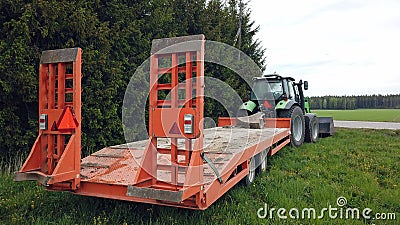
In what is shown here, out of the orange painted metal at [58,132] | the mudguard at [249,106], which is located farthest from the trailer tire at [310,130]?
the orange painted metal at [58,132]

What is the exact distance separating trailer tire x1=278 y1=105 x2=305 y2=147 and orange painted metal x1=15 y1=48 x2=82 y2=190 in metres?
5.60

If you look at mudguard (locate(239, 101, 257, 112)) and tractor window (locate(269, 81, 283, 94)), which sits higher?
tractor window (locate(269, 81, 283, 94))

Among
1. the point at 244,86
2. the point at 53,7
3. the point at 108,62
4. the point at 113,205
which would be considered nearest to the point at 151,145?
the point at 113,205

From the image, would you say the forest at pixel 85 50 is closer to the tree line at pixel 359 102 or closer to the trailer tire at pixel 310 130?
the trailer tire at pixel 310 130

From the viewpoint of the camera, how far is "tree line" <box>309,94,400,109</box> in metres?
40.5

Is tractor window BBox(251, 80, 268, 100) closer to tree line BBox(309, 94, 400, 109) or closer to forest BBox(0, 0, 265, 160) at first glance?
forest BBox(0, 0, 265, 160)

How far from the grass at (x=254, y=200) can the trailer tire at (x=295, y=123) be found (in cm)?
184

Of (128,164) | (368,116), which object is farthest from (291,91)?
(368,116)

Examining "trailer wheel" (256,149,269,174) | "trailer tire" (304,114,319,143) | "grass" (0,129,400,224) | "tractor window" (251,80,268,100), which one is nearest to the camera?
"grass" (0,129,400,224)

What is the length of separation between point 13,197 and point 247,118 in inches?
198

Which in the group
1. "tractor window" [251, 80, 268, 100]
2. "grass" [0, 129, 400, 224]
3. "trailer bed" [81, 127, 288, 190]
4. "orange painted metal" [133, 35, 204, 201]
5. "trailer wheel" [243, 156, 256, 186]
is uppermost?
"tractor window" [251, 80, 268, 100]

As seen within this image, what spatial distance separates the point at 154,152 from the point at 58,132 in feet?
3.42

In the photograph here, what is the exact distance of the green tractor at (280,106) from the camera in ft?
25.9

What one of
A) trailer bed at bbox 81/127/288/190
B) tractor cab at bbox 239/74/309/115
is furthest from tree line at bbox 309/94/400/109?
trailer bed at bbox 81/127/288/190
